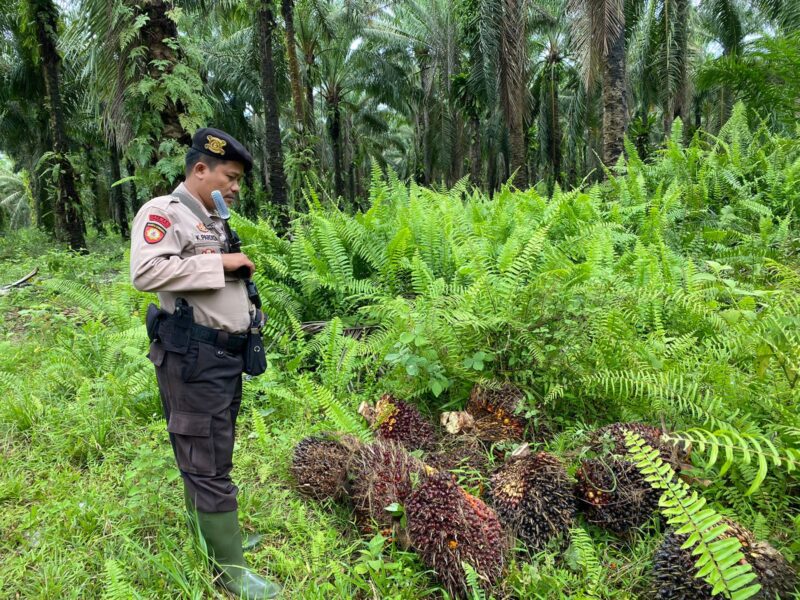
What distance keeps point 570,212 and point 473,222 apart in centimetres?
103

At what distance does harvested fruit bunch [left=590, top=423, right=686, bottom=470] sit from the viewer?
231cm

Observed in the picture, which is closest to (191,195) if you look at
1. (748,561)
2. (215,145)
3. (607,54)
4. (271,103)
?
(215,145)

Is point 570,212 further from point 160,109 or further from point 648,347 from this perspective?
point 160,109

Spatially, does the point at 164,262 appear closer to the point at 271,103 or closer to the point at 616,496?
the point at 616,496

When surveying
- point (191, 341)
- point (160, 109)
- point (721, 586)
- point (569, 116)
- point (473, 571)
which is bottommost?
point (473, 571)

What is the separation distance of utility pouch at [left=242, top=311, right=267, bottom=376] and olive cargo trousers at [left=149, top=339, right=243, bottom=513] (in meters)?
0.06

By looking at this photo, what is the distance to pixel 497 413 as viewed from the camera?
2914 millimetres

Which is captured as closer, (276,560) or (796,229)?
(276,560)

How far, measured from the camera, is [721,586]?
5.01 ft

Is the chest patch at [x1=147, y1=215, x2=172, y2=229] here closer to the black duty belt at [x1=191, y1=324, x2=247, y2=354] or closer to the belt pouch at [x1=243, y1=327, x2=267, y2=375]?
the black duty belt at [x1=191, y1=324, x2=247, y2=354]

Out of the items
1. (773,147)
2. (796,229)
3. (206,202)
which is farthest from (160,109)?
(773,147)

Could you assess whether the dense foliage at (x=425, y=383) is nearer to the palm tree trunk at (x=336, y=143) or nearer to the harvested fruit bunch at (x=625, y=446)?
the harvested fruit bunch at (x=625, y=446)

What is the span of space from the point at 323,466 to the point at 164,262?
133 cm

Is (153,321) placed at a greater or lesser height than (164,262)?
lesser
